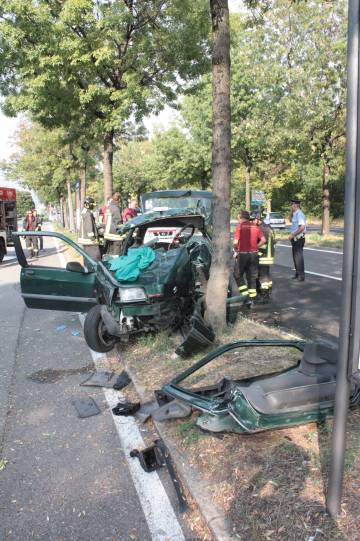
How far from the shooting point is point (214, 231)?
5.35 meters

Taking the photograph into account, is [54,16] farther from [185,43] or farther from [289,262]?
[289,262]

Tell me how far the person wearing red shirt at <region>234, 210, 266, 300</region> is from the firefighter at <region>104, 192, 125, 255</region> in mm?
2344

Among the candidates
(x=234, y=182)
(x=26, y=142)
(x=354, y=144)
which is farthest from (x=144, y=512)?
(x=234, y=182)

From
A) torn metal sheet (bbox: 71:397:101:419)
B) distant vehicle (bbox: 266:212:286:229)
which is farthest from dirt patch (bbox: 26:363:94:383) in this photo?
distant vehicle (bbox: 266:212:286:229)

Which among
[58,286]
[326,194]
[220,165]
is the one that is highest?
[326,194]

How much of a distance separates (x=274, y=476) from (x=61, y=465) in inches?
61.5

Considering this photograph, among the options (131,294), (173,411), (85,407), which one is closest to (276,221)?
(131,294)

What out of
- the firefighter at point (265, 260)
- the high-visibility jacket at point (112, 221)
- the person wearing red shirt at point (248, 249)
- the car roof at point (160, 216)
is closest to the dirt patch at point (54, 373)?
the car roof at point (160, 216)

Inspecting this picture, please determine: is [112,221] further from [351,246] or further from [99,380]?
[351,246]

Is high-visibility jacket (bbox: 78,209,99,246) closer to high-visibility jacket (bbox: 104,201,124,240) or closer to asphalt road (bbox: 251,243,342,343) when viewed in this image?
high-visibility jacket (bbox: 104,201,124,240)

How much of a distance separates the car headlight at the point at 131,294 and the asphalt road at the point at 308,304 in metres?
2.03

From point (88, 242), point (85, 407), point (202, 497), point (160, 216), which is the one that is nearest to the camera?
point (202, 497)

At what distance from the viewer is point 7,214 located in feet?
64.9

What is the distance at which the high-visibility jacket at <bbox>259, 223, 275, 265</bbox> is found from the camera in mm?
8473
